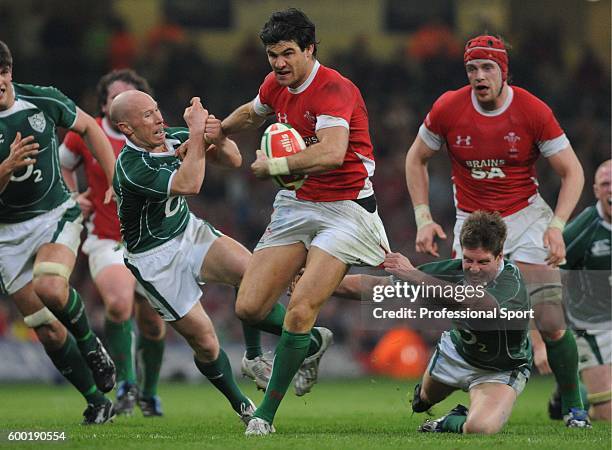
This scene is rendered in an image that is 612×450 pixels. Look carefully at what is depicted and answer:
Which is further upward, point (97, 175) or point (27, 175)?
point (27, 175)

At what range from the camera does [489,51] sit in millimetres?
7867

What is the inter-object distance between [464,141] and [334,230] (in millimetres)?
1548

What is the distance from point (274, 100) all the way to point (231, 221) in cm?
921

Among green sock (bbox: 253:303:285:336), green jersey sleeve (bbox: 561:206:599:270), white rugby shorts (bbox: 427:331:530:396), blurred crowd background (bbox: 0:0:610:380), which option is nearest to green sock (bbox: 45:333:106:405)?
green sock (bbox: 253:303:285:336)

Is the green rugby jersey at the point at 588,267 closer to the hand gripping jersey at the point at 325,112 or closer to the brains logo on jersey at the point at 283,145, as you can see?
the hand gripping jersey at the point at 325,112

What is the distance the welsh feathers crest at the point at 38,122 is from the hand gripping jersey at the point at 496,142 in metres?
2.71

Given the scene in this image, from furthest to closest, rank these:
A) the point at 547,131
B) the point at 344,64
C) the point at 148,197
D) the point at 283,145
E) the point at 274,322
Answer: the point at 344,64 < the point at 547,131 < the point at 274,322 < the point at 148,197 < the point at 283,145

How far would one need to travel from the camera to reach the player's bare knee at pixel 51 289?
7766 mm

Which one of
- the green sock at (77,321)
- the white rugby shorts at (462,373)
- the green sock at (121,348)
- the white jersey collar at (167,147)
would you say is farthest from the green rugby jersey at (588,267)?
the green sock at (77,321)

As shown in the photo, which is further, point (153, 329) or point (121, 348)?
point (153, 329)

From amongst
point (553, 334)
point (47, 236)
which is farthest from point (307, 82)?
point (553, 334)

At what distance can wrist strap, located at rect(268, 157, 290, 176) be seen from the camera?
659 cm

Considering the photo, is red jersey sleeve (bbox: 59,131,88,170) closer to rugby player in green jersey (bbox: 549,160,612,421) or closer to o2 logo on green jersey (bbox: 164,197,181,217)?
o2 logo on green jersey (bbox: 164,197,181,217)

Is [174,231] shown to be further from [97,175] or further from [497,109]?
[497,109]
